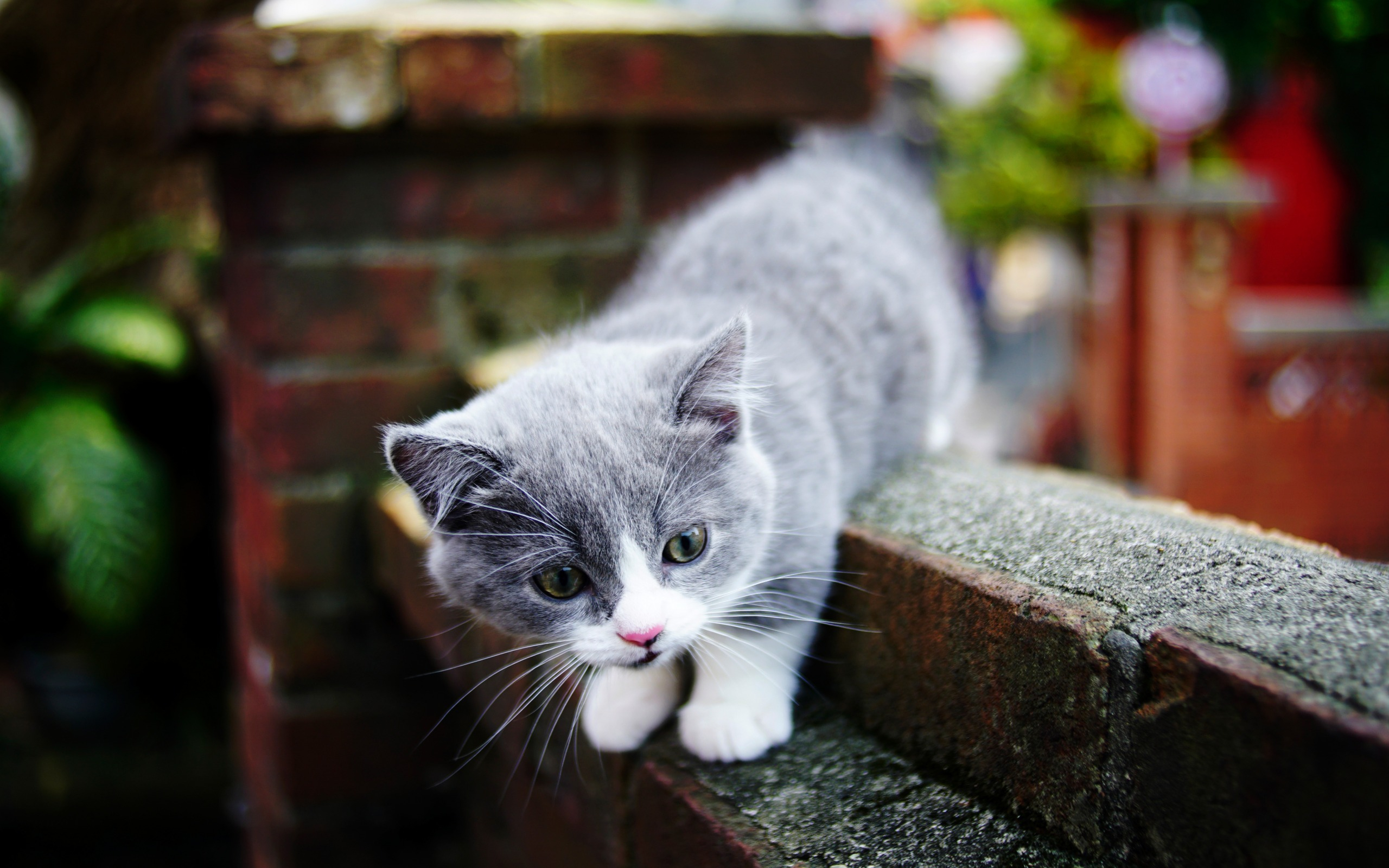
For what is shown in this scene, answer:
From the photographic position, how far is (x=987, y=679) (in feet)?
2.59

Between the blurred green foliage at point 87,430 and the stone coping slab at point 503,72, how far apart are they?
3.80 feet

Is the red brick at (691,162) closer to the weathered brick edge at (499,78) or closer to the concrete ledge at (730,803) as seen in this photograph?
the weathered brick edge at (499,78)

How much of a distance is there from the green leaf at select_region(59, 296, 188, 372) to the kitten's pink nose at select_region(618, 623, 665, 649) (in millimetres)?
1835

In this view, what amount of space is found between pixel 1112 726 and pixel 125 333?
Answer: 2.40 m

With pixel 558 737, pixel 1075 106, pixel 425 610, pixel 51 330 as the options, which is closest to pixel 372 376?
pixel 425 610

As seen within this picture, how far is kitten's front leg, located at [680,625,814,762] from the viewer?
3.10 ft

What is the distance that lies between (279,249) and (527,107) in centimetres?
43

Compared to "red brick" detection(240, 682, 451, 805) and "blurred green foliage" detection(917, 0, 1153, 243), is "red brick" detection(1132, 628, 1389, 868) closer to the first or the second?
"red brick" detection(240, 682, 451, 805)

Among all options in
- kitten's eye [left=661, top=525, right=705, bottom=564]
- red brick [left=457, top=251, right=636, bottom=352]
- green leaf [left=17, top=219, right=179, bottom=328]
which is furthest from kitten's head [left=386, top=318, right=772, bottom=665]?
green leaf [left=17, top=219, right=179, bottom=328]

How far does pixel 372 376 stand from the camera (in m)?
1.47

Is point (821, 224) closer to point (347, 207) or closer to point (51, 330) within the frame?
point (347, 207)

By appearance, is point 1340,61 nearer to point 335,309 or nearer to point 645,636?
point 335,309

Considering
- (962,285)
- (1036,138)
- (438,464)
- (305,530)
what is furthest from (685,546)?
(1036,138)

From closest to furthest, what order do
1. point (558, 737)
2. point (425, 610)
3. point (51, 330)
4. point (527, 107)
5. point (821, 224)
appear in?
point (558, 737) < point (425, 610) < point (527, 107) < point (821, 224) < point (51, 330)
